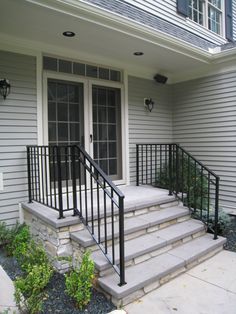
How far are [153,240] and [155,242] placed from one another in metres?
0.05

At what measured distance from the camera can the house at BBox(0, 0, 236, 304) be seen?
353cm

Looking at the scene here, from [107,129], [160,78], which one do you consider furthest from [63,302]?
[160,78]

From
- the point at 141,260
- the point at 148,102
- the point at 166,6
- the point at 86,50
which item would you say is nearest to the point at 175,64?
the point at 148,102

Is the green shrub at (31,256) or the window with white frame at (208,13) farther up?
the window with white frame at (208,13)

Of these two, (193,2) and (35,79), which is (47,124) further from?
(193,2)

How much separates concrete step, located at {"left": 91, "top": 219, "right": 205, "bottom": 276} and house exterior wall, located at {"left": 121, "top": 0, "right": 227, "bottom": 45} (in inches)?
150

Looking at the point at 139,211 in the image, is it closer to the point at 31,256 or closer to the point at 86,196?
the point at 86,196

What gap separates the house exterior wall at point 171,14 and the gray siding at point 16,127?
2.31 metres

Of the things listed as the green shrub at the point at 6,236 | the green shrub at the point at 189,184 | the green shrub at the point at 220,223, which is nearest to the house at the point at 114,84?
the green shrub at the point at 6,236

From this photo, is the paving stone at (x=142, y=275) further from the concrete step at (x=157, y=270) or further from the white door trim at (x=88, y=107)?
the white door trim at (x=88, y=107)

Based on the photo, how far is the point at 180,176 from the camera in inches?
191

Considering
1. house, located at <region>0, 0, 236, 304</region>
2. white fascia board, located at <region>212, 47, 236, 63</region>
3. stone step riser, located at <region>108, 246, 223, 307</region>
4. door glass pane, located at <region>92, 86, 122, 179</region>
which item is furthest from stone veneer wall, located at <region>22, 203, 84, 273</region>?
white fascia board, located at <region>212, 47, 236, 63</region>

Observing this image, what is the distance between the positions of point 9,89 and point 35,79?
0.42m

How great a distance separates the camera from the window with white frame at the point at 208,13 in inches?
245
